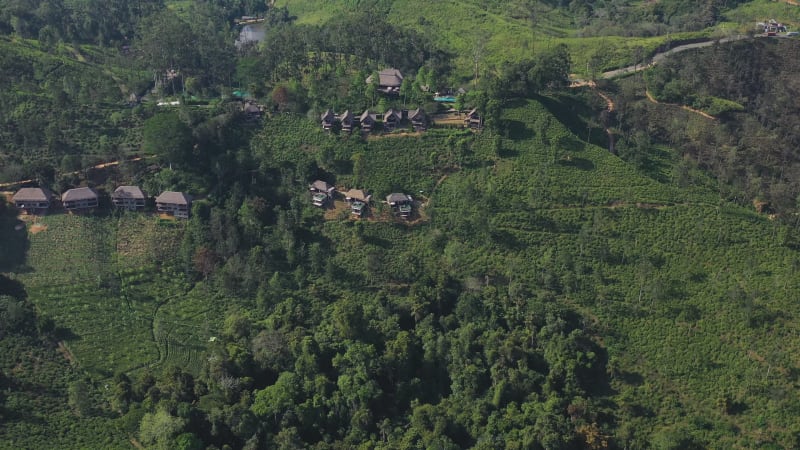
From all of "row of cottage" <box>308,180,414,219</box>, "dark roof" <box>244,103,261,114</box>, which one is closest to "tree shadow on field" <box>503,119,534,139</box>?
"row of cottage" <box>308,180,414,219</box>

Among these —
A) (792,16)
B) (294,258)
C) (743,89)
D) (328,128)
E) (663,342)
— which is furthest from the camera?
(792,16)

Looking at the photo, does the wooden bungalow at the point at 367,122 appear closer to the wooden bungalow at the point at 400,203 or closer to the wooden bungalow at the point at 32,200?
the wooden bungalow at the point at 400,203

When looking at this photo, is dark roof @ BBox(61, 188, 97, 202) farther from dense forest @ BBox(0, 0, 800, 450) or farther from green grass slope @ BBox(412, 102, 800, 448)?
green grass slope @ BBox(412, 102, 800, 448)

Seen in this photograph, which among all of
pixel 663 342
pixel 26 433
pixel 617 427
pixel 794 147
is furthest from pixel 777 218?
pixel 26 433

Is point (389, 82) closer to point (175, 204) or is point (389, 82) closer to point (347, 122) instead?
point (347, 122)

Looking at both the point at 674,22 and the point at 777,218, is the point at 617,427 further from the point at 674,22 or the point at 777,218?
the point at 674,22

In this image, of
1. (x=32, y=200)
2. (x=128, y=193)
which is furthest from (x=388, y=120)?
(x=32, y=200)
